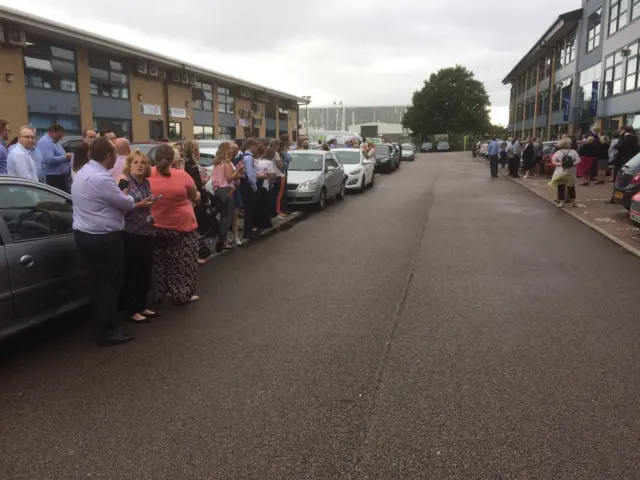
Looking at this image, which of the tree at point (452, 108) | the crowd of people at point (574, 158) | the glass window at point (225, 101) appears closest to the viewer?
the crowd of people at point (574, 158)

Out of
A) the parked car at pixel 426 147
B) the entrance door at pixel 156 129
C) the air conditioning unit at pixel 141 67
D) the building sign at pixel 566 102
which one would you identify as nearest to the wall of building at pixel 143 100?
the entrance door at pixel 156 129

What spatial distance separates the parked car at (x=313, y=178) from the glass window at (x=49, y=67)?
441 inches

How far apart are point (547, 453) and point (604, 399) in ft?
3.01

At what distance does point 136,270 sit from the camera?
540 cm

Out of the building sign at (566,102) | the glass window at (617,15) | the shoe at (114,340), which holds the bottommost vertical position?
the shoe at (114,340)

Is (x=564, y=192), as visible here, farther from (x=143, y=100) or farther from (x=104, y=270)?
(x=143, y=100)

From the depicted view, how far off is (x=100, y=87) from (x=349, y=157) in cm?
1164

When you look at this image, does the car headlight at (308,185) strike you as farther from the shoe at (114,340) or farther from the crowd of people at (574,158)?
the shoe at (114,340)

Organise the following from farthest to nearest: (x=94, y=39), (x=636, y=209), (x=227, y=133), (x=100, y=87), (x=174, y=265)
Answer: (x=227, y=133)
(x=100, y=87)
(x=94, y=39)
(x=636, y=209)
(x=174, y=265)

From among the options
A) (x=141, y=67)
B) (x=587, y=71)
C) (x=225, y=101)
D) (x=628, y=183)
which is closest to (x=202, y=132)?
(x=225, y=101)

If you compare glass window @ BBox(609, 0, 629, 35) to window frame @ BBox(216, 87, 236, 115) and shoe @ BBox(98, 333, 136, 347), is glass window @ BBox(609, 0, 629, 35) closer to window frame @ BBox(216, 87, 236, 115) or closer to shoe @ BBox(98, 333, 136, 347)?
window frame @ BBox(216, 87, 236, 115)

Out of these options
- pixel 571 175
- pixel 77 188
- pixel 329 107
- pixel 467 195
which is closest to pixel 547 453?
pixel 77 188

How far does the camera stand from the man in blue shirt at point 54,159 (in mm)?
8531

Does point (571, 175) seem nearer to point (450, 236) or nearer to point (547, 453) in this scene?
point (450, 236)
